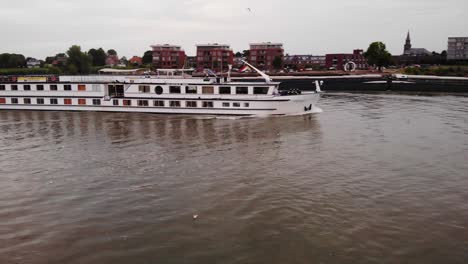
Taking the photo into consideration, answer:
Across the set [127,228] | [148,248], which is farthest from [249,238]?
[127,228]

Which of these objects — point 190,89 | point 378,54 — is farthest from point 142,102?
point 378,54

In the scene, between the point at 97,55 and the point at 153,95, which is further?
the point at 97,55

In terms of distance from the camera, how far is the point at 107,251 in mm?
12055

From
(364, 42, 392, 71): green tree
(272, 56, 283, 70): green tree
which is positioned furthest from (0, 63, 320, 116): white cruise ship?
(272, 56, 283, 70): green tree

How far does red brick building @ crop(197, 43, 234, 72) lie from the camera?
143 meters

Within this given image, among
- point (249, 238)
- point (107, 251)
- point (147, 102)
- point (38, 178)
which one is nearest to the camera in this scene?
point (107, 251)

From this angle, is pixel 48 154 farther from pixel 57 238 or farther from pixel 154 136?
pixel 57 238

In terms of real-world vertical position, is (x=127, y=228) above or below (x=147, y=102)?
below

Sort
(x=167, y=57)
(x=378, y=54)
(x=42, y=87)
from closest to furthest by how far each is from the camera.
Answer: (x=42, y=87), (x=378, y=54), (x=167, y=57)

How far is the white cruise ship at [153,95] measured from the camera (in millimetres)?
40094

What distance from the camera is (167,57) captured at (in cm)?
14338

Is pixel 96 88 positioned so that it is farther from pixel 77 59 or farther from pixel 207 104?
pixel 77 59

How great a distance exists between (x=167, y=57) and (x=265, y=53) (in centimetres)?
3826

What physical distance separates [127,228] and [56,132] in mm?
22934
